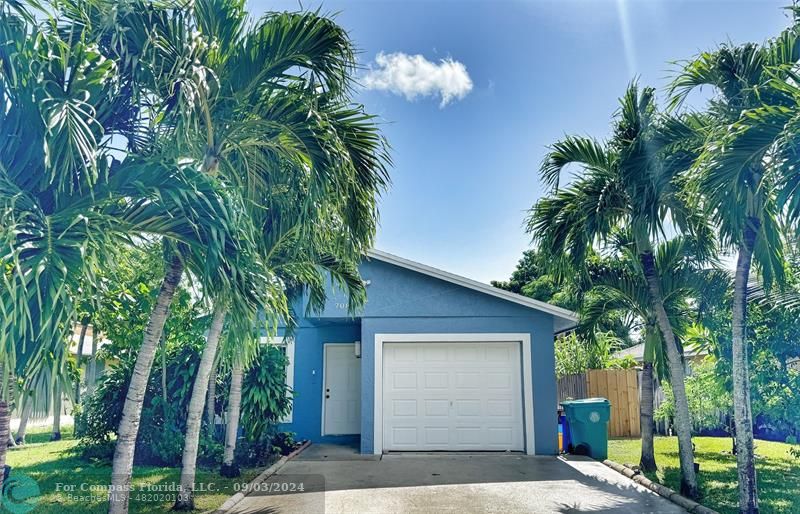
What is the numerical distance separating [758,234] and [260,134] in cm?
593

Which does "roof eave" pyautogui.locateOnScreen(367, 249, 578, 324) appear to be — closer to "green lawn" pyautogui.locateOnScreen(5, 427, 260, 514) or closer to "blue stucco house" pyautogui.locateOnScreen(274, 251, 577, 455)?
"blue stucco house" pyautogui.locateOnScreen(274, 251, 577, 455)

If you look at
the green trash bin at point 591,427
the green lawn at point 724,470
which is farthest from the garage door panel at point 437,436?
the green lawn at point 724,470

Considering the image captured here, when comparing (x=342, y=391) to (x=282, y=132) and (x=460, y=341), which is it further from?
(x=282, y=132)

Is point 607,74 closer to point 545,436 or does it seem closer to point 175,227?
point 545,436

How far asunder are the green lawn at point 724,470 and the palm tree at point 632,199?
72cm

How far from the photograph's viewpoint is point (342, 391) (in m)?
13.4

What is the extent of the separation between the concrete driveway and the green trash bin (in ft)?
1.68

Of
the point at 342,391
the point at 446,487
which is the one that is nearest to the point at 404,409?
the point at 342,391

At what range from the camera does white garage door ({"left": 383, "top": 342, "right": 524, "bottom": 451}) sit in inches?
439

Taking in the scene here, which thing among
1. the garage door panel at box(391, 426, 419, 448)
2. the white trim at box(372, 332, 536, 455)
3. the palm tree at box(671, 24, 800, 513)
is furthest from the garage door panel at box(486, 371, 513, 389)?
the palm tree at box(671, 24, 800, 513)

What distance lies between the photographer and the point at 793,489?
7605 mm

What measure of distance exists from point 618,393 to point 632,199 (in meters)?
9.19

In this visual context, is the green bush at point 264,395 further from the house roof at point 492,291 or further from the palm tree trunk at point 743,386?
the palm tree trunk at point 743,386

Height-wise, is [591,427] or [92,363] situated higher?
[92,363]
